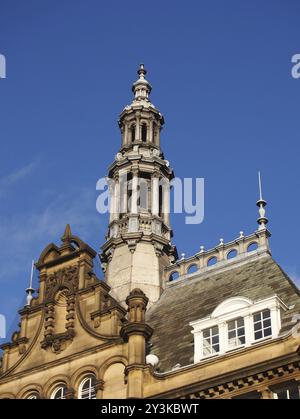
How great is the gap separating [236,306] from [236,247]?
9.49m

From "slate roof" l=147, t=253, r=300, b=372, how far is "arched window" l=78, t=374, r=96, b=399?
119 inches

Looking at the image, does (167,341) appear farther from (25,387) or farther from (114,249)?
(114,249)

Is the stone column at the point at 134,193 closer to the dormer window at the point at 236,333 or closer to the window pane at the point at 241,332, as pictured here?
the dormer window at the point at 236,333

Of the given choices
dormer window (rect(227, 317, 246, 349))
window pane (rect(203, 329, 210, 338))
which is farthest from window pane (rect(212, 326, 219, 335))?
dormer window (rect(227, 317, 246, 349))

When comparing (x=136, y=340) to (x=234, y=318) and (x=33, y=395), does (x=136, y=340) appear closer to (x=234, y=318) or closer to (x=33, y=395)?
(x=234, y=318)

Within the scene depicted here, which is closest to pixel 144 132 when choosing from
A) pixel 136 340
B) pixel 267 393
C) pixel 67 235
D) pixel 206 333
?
pixel 67 235

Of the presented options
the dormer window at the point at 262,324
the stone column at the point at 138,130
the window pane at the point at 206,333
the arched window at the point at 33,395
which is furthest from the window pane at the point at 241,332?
the stone column at the point at 138,130

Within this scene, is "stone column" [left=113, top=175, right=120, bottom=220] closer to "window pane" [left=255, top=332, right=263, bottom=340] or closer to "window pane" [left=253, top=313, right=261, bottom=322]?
"window pane" [left=253, top=313, right=261, bottom=322]

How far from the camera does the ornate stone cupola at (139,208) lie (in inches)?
2064

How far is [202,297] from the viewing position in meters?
47.9

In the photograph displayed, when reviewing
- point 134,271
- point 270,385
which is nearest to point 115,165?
point 134,271

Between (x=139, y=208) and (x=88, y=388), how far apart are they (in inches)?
598

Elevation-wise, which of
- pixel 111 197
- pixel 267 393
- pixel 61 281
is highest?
pixel 111 197

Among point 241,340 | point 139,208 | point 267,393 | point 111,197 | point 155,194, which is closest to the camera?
point 267,393
